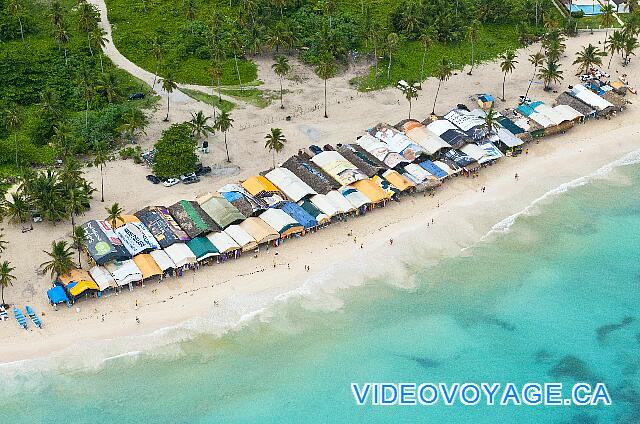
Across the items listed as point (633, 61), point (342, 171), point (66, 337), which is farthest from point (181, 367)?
point (633, 61)

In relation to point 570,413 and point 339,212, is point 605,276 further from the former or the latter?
point 339,212

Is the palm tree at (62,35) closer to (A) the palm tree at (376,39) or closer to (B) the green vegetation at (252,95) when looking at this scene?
(B) the green vegetation at (252,95)

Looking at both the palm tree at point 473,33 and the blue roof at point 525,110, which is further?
the palm tree at point 473,33

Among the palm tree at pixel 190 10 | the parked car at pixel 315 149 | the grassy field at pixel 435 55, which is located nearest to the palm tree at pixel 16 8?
the palm tree at pixel 190 10

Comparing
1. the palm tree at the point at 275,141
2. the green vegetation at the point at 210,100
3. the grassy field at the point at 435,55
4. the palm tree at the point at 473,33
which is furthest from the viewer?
the palm tree at the point at 473,33

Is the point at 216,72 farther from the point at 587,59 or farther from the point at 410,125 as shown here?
the point at 587,59

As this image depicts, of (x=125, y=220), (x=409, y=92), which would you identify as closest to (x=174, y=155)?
(x=125, y=220)
